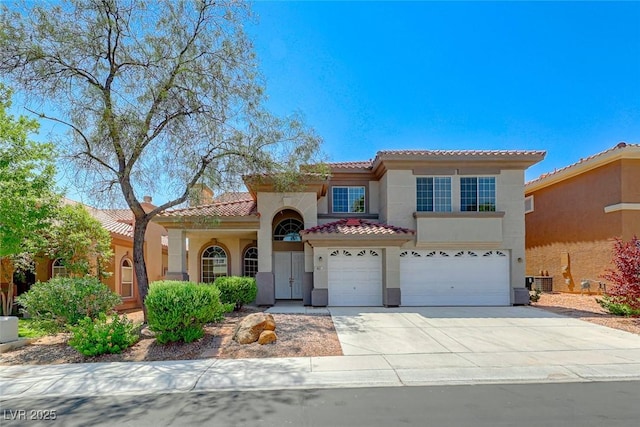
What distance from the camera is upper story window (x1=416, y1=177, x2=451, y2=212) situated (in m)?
15.9

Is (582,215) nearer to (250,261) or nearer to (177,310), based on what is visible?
(250,261)

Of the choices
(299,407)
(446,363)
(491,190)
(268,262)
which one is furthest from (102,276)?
(491,190)

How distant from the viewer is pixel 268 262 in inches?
609

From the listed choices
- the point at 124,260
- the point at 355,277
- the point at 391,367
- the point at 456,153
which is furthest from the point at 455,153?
the point at 124,260

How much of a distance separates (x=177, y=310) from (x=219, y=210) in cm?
764

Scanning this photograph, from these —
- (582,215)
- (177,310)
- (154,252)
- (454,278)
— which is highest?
(582,215)

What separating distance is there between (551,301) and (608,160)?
669cm

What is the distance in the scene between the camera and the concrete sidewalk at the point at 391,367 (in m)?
6.79

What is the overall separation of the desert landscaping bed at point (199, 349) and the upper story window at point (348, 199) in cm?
792

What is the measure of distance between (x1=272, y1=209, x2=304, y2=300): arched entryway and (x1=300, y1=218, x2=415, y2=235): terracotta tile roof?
232cm

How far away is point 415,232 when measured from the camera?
604 inches

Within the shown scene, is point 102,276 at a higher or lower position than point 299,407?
higher

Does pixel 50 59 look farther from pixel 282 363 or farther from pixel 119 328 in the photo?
pixel 282 363

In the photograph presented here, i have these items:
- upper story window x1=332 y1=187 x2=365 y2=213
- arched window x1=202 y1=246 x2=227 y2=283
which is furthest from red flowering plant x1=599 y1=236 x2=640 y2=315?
arched window x1=202 y1=246 x2=227 y2=283
